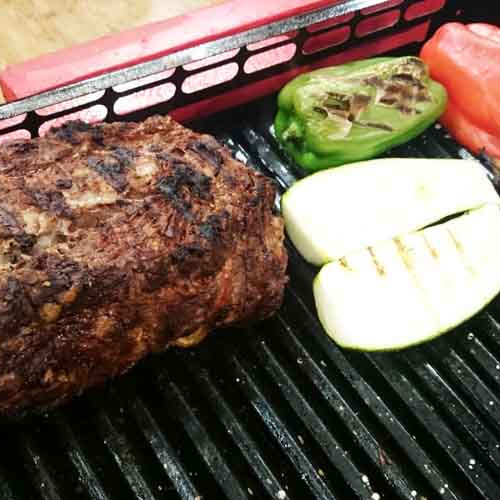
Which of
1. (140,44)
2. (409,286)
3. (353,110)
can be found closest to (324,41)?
(353,110)

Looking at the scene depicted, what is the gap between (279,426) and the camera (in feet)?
7.27

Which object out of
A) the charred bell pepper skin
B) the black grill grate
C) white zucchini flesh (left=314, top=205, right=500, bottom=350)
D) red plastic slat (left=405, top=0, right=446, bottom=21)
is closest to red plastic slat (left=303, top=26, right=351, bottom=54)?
the charred bell pepper skin

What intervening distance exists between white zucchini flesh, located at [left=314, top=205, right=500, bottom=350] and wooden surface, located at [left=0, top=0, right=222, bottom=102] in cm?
223

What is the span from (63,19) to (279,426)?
109 inches

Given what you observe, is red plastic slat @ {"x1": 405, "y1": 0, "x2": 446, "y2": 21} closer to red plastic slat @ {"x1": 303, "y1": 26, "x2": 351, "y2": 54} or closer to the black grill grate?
red plastic slat @ {"x1": 303, "y1": 26, "x2": 351, "y2": 54}

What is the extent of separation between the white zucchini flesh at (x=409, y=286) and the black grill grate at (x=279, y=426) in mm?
94

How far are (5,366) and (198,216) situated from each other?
0.67 metres

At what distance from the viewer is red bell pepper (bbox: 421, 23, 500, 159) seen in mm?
2990

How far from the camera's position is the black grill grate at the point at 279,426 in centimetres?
209

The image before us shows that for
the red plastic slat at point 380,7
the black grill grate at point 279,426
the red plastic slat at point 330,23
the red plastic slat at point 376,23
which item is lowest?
the black grill grate at point 279,426

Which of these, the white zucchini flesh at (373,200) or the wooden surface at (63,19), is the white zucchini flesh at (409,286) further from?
the wooden surface at (63,19)

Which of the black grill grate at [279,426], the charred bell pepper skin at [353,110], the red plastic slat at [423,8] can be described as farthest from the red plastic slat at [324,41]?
the black grill grate at [279,426]

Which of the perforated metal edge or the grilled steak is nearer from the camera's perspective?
the grilled steak

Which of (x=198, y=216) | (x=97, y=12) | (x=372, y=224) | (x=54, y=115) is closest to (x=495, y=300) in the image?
(x=372, y=224)
